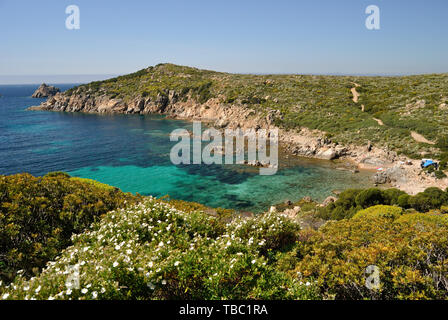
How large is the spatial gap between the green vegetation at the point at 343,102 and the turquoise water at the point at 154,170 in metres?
12.4

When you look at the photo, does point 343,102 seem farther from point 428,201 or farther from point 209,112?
point 428,201

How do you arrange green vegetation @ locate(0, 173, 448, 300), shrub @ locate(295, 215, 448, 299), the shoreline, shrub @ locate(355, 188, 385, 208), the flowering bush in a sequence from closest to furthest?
the flowering bush → green vegetation @ locate(0, 173, 448, 300) → shrub @ locate(295, 215, 448, 299) → shrub @ locate(355, 188, 385, 208) → the shoreline

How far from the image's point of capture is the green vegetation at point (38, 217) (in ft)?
25.3

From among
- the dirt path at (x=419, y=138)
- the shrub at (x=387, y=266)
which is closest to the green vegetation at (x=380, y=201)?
the shrub at (x=387, y=266)

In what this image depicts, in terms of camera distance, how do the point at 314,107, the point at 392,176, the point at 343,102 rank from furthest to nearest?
the point at 343,102 → the point at 314,107 → the point at 392,176

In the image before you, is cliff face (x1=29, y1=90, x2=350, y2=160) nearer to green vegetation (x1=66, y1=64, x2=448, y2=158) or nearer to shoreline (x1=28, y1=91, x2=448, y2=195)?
shoreline (x1=28, y1=91, x2=448, y2=195)

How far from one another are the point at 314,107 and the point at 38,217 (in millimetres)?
61456

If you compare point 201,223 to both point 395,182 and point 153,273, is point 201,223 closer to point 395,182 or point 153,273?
Result: point 153,273

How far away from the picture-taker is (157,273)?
18.5 feet

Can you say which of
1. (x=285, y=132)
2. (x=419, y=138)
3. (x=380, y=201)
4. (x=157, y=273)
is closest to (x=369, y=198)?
(x=380, y=201)

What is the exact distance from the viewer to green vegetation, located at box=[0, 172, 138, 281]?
770 cm

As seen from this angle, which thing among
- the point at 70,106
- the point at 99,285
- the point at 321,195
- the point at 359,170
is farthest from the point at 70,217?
the point at 70,106

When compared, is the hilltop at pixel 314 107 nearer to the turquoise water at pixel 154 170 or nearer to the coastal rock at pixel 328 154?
the coastal rock at pixel 328 154

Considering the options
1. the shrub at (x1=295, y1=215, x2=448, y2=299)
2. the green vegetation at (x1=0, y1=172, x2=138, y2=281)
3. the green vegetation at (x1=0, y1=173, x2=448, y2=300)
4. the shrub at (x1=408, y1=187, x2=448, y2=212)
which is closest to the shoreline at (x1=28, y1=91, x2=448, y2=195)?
the shrub at (x1=408, y1=187, x2=448, y2=212)
